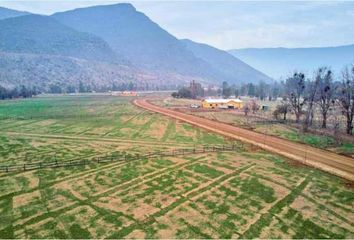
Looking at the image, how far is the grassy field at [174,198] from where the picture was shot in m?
22.9

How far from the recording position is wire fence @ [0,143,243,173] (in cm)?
3798

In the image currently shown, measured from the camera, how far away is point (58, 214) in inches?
998

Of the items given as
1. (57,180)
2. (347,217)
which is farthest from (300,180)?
(57,180)

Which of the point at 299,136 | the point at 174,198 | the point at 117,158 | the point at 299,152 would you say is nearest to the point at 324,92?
the point at 299,136

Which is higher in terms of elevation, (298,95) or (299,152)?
(298,95)

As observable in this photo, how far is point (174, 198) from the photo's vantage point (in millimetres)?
28469

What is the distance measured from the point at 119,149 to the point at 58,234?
2618 centimetres

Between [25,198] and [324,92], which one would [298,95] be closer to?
[324,92]

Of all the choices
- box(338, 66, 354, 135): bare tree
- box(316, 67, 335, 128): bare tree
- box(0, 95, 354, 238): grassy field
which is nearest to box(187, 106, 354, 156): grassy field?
box(316, 67, 335, 128): bare tree

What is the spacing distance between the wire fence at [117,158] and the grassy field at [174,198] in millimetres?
1698

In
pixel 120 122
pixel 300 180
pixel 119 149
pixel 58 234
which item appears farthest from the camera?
pixel 120 122

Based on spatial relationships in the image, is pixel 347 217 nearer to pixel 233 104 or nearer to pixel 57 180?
pixel 57 180

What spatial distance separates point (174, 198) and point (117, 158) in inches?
636

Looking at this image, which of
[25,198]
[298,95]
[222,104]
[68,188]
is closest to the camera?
[25,198]
